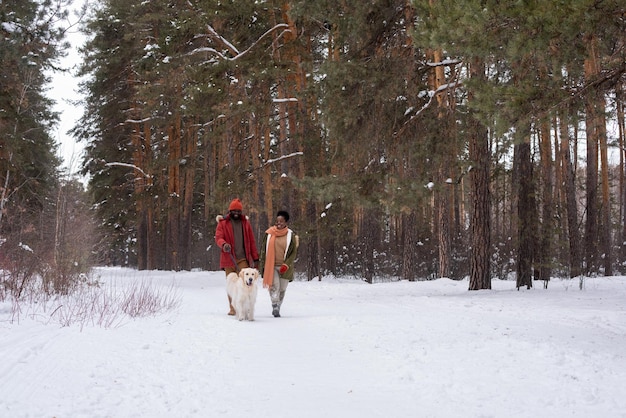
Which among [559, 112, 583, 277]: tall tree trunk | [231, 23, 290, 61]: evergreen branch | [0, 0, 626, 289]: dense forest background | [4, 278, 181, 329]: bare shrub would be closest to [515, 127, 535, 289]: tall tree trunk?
[0, 0, 626, 289]: dense forest background

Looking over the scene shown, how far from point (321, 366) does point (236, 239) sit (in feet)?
17.2

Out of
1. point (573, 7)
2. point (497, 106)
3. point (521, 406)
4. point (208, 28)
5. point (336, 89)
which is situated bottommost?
point (521, 406)

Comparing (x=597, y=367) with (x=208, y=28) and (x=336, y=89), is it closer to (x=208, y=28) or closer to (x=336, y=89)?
(x=336, y=89)

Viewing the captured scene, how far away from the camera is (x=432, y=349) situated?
20.2 feet

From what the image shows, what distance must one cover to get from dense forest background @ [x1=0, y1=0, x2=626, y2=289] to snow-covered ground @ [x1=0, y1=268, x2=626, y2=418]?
290cm

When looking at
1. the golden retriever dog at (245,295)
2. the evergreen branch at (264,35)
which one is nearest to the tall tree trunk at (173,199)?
the evergreen branch at (264,35)

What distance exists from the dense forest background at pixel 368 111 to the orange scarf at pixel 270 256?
10.2ft

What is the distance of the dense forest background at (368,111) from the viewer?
7453mm

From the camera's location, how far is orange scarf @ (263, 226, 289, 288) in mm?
10172

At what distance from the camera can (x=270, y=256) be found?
33.9 feet

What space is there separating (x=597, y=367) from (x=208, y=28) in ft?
57.6

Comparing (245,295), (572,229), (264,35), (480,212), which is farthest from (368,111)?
(572,229)

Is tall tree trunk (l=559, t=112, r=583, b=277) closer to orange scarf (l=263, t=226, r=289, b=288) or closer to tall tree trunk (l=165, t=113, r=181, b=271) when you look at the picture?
orange scarf (l=263, t=226, r=289, b=288)

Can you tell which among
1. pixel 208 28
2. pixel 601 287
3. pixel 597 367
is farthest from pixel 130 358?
pixel 208 28
